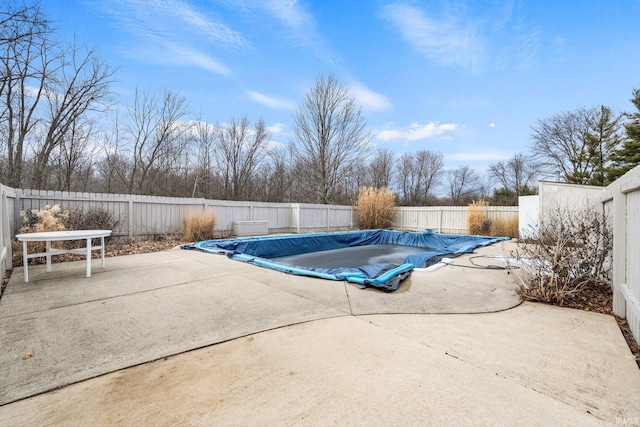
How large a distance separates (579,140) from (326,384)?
2118cm

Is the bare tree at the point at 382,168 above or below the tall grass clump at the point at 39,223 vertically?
above

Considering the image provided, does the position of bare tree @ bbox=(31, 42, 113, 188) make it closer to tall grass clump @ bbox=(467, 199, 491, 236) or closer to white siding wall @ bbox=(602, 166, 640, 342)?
white siding wall @ bbox=(602, 166, 640, 342)

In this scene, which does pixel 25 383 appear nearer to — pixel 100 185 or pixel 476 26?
pixel 476 26

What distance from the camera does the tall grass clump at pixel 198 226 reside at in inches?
286

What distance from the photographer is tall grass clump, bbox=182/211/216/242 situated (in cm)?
726

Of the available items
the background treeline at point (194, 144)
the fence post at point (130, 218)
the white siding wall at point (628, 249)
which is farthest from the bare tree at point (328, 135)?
the white siding wall at point (628, 249)

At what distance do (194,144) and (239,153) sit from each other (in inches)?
90.5

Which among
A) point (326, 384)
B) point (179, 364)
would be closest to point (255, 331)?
point (179, 364)

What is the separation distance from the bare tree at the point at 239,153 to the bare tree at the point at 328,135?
2.09 meters

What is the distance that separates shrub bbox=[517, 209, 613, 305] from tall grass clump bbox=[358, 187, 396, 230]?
27.4 feet

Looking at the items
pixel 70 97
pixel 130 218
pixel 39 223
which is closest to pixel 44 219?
pixel 39 223

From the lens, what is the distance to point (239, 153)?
14836 millimetres

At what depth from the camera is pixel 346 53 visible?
28.8 feet

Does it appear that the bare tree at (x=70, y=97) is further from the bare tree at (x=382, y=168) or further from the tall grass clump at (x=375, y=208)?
the bare tree at (x=382, y=168)
